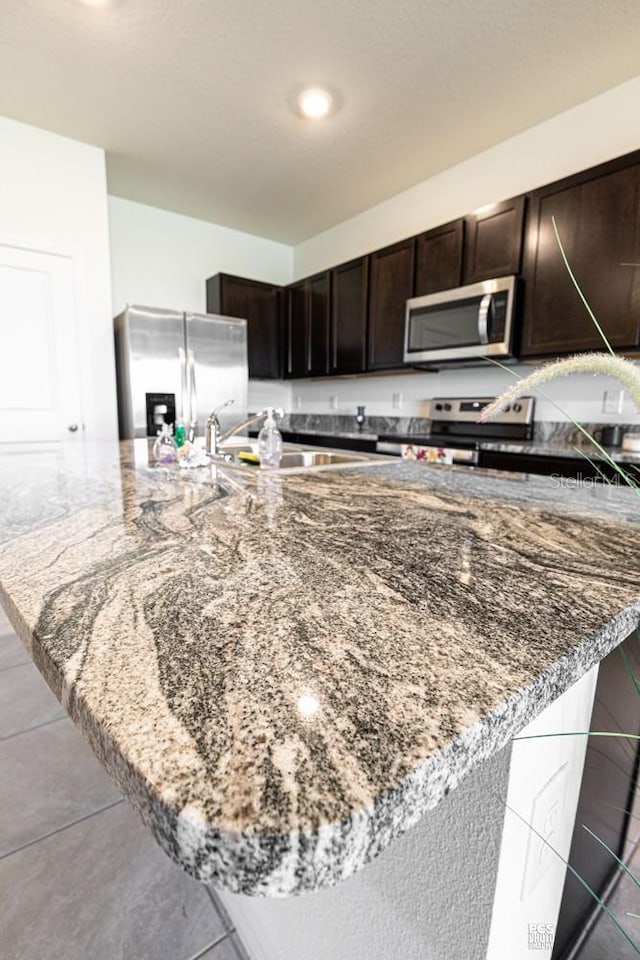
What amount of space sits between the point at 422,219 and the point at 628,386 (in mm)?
3440

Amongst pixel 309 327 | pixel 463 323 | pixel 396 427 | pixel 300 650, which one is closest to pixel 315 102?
pixel 463 323

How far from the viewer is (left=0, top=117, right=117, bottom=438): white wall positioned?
2.65 meters

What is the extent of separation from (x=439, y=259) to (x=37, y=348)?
263 cm

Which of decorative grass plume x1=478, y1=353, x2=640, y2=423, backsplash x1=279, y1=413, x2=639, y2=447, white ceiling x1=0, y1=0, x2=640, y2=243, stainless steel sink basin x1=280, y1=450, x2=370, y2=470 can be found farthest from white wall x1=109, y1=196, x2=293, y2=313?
decorative grass plume x1=478, y1=353, x2=640, y2=423

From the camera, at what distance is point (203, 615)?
15.0 inches

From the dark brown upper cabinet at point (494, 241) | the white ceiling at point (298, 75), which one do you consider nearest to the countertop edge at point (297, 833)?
the white ceiling at point (298, 75)

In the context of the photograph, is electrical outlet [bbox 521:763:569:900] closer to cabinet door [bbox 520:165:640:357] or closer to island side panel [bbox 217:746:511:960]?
island side panel [bbox 217:746:511:960]

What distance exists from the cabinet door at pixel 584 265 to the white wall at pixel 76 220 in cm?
265

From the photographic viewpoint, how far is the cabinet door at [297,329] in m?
4.02

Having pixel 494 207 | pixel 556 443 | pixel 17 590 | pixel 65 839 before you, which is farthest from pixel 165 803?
pixel 494 207

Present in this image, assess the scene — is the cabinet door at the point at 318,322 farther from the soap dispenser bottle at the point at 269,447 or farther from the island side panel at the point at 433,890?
the island side panel at the point at 433,890

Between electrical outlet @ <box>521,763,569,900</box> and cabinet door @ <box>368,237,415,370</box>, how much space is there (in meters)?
2.93

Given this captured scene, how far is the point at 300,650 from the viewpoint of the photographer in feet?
1.08

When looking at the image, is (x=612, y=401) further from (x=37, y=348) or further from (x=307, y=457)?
(x=37, y=348)
